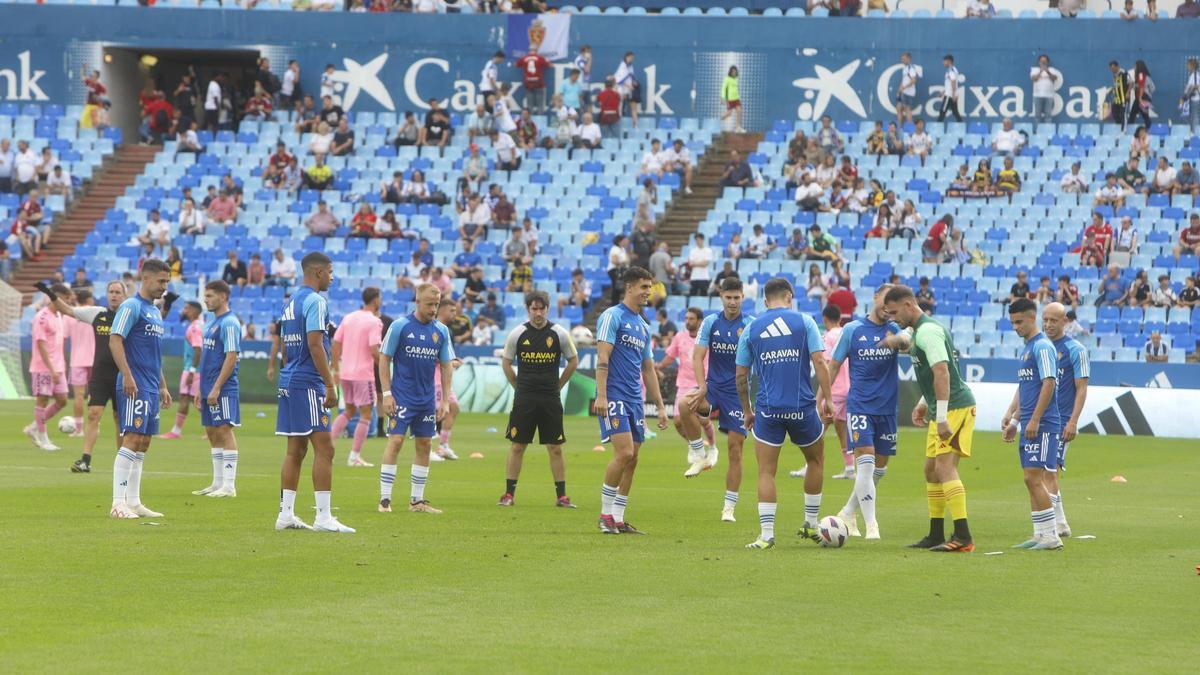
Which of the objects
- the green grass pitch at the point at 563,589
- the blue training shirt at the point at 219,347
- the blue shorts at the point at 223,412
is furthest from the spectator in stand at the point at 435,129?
the blue shorts at the point at 223,412

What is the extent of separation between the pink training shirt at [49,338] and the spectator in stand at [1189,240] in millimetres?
21870

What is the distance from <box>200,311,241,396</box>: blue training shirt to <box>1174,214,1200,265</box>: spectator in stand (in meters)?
22.8

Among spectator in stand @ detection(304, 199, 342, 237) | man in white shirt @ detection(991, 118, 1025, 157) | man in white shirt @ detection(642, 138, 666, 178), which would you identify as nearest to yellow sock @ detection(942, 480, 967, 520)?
man in white shirt @ detection(991, 118, 1025, 157)

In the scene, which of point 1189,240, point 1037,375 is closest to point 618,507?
point 1037,375

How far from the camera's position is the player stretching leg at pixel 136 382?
13.9 m

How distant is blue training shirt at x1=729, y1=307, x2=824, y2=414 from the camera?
12641 mm

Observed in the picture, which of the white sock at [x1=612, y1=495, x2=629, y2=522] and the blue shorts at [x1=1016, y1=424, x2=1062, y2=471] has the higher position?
the blue shorts at [x1=1016, y1=424, x2=1062, y2=471]

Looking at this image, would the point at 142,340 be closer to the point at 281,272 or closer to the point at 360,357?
the point at 360,357

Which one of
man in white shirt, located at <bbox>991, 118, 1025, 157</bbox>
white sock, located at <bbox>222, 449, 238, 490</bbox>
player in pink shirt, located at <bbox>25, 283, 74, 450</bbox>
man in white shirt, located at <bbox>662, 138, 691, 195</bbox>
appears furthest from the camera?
man in white shirt, located at <bbox>662, 138, 691, 195</bbox>

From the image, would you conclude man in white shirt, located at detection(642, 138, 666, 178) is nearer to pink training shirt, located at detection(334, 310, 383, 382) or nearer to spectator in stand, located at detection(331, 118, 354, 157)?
spectator in stand, located at detection(331, 118, 354, 157)

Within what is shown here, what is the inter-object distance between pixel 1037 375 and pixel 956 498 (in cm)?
141

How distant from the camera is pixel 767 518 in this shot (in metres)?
12.6

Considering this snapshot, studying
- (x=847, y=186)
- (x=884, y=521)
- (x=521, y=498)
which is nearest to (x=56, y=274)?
(x=847, y=186)

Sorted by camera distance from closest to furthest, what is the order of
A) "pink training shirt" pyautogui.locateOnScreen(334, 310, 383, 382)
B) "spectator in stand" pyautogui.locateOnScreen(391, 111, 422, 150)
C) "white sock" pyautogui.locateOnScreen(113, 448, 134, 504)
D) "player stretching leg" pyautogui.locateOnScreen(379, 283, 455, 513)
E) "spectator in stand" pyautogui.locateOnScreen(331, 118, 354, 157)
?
"white sock" pyautogui.locateOnScreen(113, 448, 134, 504)
"player stretching leg" pyautogui.locateOnScreen(379, 283, 455, 513)
"pink training shirt" pyautogui.locateOnScreen(334, 310, 383, 382)
"spectator in stand" pyautogui.locateOnScreen(331, 118, 354, 157)
"spectator in stand" pyautogui.locateOnScreen(391, 111, 422, 150)
